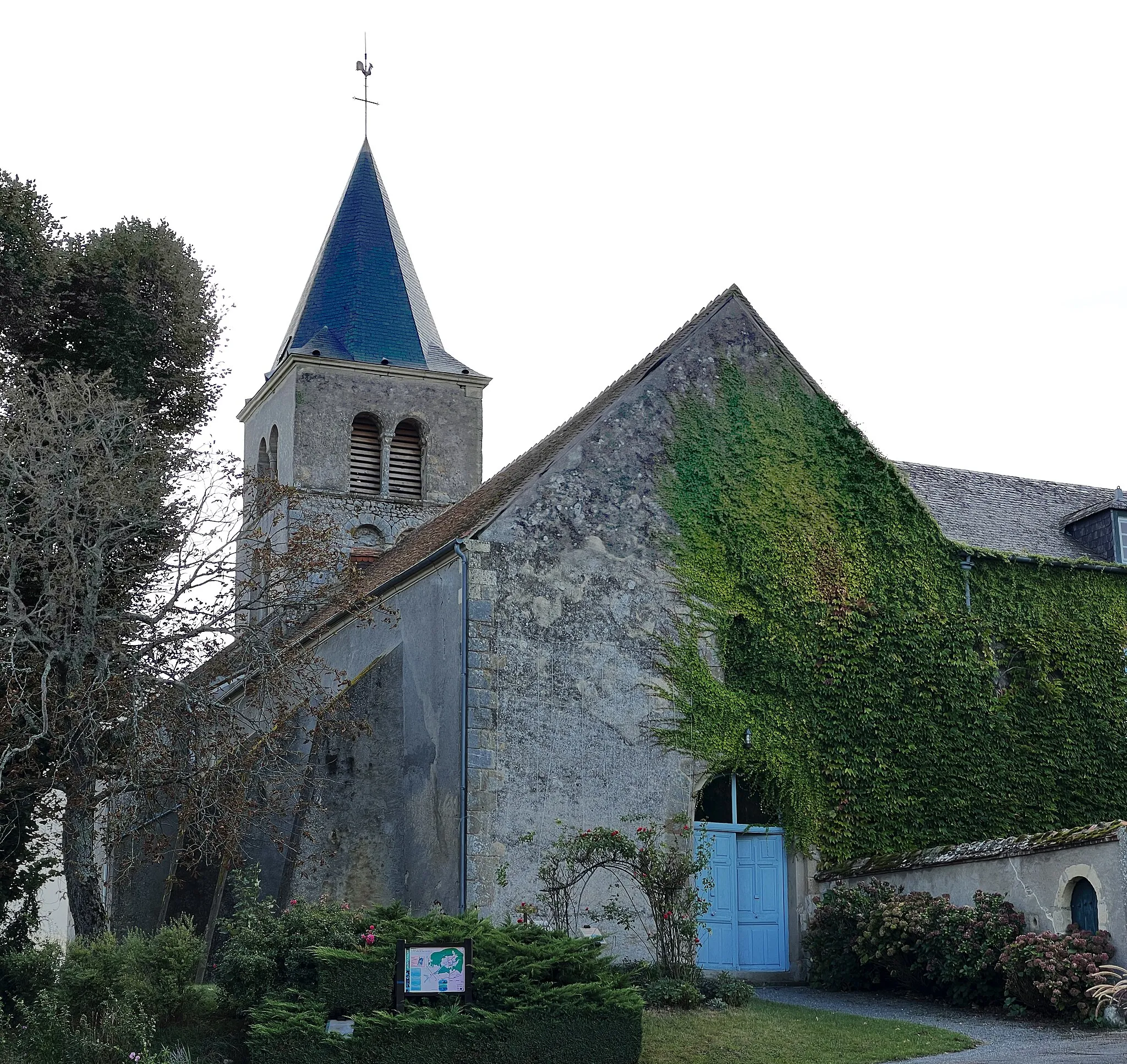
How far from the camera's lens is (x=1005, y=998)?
1428 cm

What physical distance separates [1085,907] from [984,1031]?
1.79 meters

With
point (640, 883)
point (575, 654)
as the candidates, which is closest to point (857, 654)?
point (575, 654)

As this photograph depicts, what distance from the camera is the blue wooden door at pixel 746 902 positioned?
17.8 metres

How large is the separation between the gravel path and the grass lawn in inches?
12.6

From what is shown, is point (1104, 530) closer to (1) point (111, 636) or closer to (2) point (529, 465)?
(2) point (529, 465)

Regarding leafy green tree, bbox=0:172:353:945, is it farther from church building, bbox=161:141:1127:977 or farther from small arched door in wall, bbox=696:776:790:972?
small arched door in wall, bbox=696:776:790:972

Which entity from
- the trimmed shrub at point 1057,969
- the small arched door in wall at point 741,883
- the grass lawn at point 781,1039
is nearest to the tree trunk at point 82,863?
the grass lawn at point 781,1039

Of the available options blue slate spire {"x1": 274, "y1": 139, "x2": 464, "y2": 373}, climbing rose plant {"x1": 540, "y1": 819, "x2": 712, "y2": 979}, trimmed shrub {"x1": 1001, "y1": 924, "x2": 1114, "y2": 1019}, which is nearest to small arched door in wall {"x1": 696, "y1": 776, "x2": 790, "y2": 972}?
climbing rose plant {"x1": 540, "y1": 819, "x2": 712, "y2": 979}

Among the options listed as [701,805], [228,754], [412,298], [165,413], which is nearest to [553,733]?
[701,805]

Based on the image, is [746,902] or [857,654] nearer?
[746,902]

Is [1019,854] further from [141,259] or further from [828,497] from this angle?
[141,259]

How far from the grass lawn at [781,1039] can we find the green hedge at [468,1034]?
75 centimetres

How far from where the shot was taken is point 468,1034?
36.1 feet

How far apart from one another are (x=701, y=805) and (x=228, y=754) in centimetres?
595
